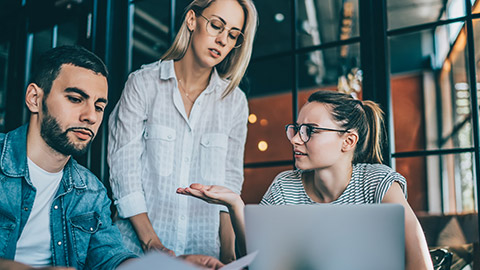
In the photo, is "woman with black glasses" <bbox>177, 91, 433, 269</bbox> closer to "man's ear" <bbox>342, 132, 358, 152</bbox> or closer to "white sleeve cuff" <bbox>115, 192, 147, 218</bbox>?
"man's ear" <bbox>342, 132, 358, 152</bbox>

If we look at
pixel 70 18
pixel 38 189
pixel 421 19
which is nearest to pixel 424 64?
pixel 421 19

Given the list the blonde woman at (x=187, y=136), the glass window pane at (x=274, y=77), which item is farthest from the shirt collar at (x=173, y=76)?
the glass window pane at (x=274, y=77)

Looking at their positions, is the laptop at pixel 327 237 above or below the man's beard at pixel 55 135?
below

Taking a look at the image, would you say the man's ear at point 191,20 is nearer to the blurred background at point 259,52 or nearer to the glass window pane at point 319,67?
the blurred background at point 259,52

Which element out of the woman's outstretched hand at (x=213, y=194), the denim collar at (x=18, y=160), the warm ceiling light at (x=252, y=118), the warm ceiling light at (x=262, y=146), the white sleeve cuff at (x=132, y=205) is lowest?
the white sleeve cuff at (x=132, y=205)

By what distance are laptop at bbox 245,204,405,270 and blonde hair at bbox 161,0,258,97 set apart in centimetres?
111

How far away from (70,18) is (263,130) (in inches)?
46.3

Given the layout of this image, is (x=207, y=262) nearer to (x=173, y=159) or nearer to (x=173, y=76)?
(x=173, y=159)

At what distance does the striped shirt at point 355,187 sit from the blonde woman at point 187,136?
11.5 inches

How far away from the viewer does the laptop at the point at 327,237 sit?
3.64ft

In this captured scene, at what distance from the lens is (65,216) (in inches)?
68.6

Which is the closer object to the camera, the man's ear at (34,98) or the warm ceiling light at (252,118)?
the man's ear at (34,98)

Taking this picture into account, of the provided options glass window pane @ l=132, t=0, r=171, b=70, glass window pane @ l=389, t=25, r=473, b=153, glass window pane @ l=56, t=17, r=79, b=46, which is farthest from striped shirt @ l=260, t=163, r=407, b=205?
glass window pane @ l=389, t=25, r=473, b=153

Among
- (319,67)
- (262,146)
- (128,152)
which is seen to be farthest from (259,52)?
(319,67)
